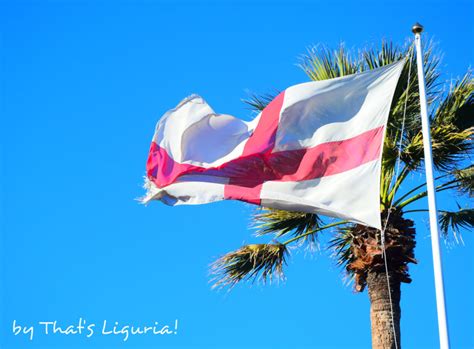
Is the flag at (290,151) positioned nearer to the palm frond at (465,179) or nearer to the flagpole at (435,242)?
the flagpole at (435,242)

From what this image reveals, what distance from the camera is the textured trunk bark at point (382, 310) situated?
959 centimetres

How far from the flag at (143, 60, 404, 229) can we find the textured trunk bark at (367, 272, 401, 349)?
137 centimetres

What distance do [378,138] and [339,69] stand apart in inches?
88.7

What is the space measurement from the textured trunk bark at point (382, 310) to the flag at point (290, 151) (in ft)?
4.49

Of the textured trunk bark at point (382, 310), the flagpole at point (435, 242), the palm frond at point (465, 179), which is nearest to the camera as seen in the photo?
the flagpole at point (435, 242)

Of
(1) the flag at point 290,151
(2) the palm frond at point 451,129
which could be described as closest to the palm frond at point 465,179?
(2) the palm frond at point 451,129

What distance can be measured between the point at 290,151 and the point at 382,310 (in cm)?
182

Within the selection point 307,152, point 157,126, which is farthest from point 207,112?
point 307,152

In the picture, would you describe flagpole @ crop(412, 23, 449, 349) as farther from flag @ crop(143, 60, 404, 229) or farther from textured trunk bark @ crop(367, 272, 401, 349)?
textured trunk bark @ crop(367, 272, 401, 349)

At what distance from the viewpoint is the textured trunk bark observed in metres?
9.59

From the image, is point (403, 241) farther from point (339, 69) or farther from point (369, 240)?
point (339, 69)

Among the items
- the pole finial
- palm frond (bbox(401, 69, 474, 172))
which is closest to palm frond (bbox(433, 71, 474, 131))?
palm frond (bbox(401, 69, 474, 172))

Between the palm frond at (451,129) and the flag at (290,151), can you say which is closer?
the flag at (290,151)

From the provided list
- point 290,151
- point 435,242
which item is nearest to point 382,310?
point 290,151
